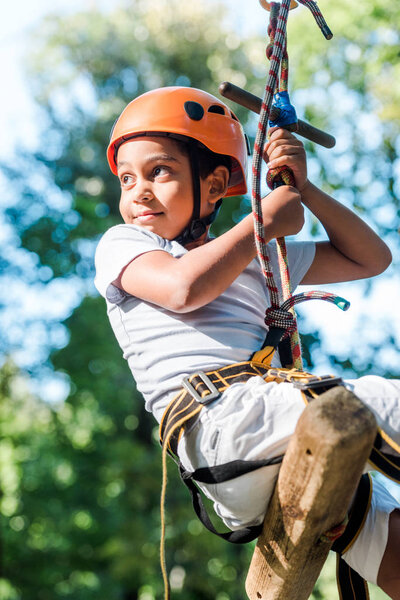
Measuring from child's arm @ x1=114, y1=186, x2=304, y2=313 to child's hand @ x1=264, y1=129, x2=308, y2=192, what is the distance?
177 millimetres

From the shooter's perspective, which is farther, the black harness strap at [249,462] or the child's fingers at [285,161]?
the child's fingers at [285,161]

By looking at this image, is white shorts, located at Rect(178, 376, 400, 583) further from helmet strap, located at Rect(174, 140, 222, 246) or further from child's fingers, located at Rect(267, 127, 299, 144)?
child's fingers, located at Rect(267, 127, 299, 144)

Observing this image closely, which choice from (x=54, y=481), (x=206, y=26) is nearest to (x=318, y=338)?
(x=54, y=481)

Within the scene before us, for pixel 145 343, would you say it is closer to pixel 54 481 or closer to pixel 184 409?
pixel 184 409

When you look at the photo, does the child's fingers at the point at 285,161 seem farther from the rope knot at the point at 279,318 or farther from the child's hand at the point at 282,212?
the rope knot at the point at 279,318

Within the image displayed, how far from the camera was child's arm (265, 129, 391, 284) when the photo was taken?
2.20m

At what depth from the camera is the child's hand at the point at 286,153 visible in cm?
218

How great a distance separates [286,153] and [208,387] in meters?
0.87

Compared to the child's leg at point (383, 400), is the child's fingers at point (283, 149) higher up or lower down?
higher up

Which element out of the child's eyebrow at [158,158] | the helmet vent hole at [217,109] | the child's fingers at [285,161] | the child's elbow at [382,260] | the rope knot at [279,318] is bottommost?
the rope knot at [279,318]

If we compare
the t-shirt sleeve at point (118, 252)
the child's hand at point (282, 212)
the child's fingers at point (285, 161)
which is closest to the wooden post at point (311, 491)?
the child's hand at point (282, 212)

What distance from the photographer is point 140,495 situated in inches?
500

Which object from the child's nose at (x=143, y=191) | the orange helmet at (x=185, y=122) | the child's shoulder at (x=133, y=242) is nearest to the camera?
the child's shoulder at (x=133, y=242)

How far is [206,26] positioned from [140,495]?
Result: 1036 cm
